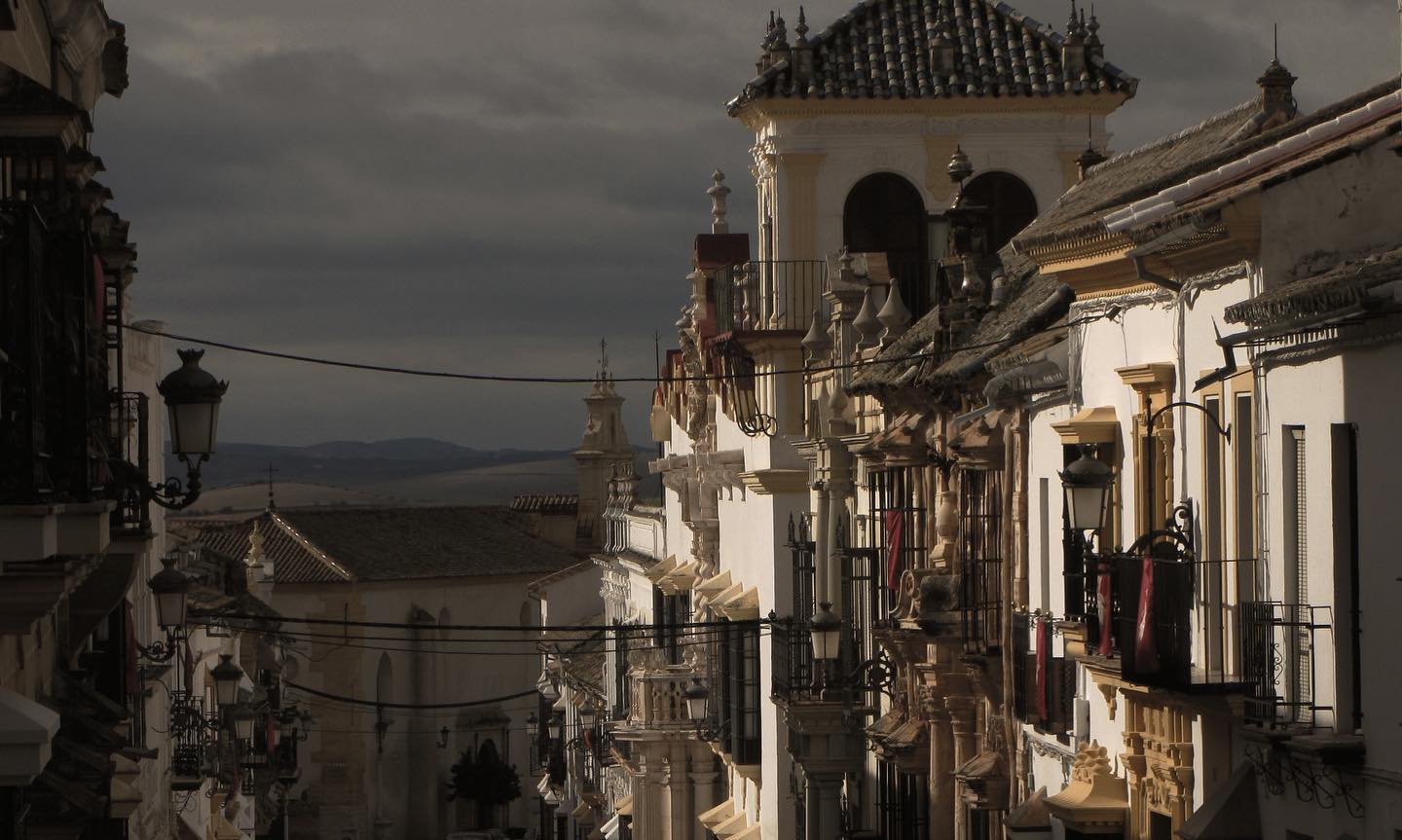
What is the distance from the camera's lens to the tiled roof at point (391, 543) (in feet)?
290

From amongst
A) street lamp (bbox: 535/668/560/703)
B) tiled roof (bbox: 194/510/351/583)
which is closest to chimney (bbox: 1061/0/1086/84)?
street lamp (bbox: 535/668/560/703)

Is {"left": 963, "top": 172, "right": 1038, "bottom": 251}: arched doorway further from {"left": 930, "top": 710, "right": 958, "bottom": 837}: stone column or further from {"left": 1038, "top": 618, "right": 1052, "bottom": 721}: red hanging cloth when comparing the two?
{"left": 1038, "top": 618, "right": 1052, "bottom": 721}: red hanging cloth

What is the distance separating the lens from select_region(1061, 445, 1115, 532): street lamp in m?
15.9

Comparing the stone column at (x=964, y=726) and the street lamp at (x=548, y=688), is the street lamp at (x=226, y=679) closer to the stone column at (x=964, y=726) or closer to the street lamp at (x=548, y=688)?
the stone column at (x=964, y=726)

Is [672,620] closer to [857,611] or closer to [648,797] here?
[648,797]

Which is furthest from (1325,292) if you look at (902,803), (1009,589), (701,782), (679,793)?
(679,793)

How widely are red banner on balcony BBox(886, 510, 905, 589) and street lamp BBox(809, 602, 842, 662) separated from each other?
66 cm

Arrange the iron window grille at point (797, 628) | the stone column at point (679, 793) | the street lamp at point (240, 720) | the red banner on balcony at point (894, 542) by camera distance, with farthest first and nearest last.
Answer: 1. the stone column at point (679, 793)
2. the street lamp at point (240, 720)
3. the iron window grille at point (797, 628)
4. the red banner on balcony at point (894, 542)

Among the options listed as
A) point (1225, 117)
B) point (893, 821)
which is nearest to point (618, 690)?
point (893, 821)

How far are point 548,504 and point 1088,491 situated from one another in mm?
89485

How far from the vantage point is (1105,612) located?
16.6 meters

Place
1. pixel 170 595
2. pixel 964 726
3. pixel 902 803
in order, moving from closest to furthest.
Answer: pixel 964 726 → pixel 170 595 → pixel 902 803

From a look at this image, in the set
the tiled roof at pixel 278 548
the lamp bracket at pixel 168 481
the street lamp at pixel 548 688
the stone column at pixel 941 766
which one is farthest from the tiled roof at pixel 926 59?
the tiled roof at pixel 278 548

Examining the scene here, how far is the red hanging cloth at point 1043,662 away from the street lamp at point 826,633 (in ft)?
21.0
